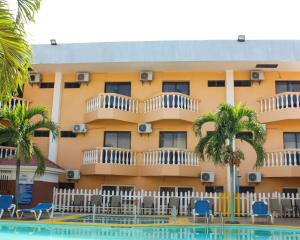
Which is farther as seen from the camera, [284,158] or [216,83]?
[216,83]

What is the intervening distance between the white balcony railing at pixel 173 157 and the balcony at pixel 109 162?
1.06 m

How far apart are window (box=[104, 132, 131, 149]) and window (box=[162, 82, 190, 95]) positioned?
10.5 feet

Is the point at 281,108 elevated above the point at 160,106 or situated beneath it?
situated beneath

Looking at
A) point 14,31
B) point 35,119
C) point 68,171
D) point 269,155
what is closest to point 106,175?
point 68,171

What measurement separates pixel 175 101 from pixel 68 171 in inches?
257

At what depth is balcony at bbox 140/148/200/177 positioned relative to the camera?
59.9 feet

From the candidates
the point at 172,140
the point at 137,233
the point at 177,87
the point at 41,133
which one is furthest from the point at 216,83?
the point at 137,233

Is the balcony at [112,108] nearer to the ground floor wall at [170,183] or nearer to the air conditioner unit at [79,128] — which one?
the air conditioner unit at [79,128]

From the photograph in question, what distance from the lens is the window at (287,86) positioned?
20062 mm

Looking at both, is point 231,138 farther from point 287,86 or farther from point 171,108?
point 287,86

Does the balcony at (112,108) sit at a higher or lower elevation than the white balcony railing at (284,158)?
higher

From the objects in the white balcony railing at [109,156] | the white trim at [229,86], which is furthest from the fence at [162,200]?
the white trim at [229,86]

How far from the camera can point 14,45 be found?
15.1 feet

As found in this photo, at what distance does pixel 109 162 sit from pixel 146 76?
16.7ft
